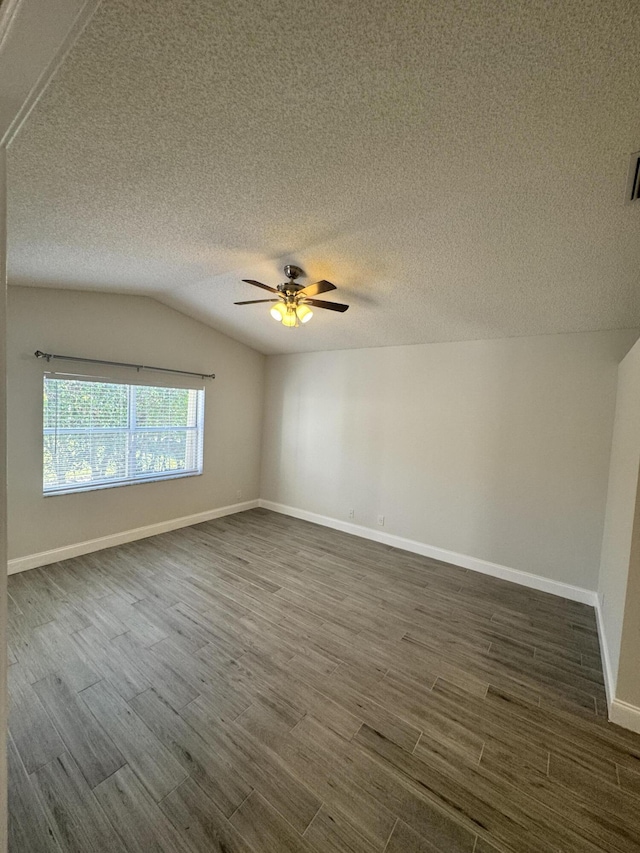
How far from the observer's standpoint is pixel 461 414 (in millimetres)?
3504

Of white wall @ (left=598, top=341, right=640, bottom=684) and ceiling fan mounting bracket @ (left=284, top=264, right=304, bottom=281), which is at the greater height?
ceiling fan mounting bracket @ (left=284, top=264, right=304, bottom=281)

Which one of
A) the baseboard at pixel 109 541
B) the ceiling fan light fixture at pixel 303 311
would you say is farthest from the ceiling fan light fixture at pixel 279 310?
the baseboard at pixel 109 541

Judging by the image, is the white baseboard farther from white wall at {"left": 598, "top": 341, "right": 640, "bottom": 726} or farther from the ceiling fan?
the ceiling fan

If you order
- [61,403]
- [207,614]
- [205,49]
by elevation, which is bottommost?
[207,614]

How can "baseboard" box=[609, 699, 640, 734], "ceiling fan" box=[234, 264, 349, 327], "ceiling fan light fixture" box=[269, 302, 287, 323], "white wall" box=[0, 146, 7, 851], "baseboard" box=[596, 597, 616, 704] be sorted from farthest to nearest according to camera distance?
"ceiling fan light fixture" box=[269, 302, 287, 323], "ceiling fan" box=[234, 264, 349, 327], "baseboard" box=[596, 597, 616, 704], "baseboard" box=[609, 699, 640, 734], "white wall" box=[0, 146, 7, 851]

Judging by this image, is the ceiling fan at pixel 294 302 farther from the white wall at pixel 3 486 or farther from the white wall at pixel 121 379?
the white wall at pixel 121 379

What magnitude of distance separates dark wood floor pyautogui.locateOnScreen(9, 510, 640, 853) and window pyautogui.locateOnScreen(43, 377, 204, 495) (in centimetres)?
96

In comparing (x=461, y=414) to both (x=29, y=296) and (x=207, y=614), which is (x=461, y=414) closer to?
(x=207, y=614)

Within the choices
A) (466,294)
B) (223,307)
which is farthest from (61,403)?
(466,294)

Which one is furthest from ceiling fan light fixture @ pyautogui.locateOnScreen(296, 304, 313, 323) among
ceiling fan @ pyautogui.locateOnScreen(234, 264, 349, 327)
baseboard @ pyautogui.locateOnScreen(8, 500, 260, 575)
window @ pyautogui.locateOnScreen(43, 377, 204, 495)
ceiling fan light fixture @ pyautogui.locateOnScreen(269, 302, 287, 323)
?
baseboard @ pyautogui.locateOnScreen(8, 500, 260, 575)

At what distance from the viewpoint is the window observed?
3105 millimetres

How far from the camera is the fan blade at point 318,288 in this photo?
2145 mm

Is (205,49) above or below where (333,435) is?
above

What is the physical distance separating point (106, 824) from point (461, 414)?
3611 mm
